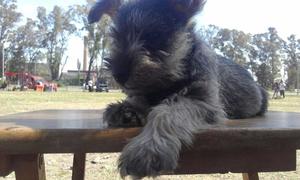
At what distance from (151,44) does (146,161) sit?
85cm

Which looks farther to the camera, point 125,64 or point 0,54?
point 0,54

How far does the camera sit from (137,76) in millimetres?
2672

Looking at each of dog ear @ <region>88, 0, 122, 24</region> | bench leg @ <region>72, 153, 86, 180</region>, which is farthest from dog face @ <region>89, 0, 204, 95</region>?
bench leg @ <region>72, 153, 86, 180</region>

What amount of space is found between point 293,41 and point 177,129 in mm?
80902

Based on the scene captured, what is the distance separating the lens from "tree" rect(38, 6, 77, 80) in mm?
71375

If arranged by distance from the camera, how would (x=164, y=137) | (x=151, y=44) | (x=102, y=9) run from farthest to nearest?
1. (x=102, y=9)
2. (x=151, y=44)
3. (x=164, y=137)

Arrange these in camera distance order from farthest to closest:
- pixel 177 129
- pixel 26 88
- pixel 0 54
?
pixel 0 54, pixel 26 88, pixel 177 129

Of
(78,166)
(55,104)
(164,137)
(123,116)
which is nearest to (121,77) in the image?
(123,116)

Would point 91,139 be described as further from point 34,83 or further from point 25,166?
point 34,83

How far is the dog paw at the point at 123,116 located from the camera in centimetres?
272

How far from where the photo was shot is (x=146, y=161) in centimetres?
213

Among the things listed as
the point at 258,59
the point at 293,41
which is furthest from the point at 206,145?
the point at 293,41

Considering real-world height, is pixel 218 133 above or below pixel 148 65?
below

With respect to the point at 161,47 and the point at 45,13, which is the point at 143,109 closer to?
the point at 161,47
